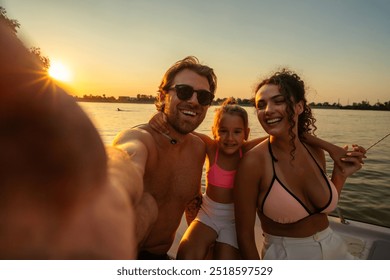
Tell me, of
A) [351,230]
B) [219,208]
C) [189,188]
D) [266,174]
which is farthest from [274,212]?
[351,230]

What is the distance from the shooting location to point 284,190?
2.31m

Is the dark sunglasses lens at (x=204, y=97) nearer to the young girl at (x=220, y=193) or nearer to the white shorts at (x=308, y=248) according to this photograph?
the young girl at (x=220, y=193)

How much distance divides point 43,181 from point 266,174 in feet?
6.74

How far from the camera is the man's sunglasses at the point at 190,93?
9.18 feet

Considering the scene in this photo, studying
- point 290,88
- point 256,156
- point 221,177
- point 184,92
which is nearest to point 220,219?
point 221,177

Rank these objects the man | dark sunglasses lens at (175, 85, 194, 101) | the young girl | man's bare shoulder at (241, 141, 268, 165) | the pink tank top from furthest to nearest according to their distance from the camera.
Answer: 1. the pink tank top
2. dark sunglasses lens at (175, 85, 194, 101)
3. the young girl
4. man's bare shoulder at (241, 141, 268, 165)
5. the man

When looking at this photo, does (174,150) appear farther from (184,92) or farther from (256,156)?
(256,156)

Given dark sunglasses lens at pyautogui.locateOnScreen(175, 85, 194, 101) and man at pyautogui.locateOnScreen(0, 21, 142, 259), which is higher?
dark sunglasses lens at pyautogui.locateOnScreen(175, 85, 194, 101)

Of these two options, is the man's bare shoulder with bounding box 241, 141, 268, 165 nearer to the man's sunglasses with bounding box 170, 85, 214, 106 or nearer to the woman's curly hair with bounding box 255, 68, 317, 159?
the woman's curly hair with bounding box 255, 68, 317, 159

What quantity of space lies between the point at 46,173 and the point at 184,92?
2321 mm

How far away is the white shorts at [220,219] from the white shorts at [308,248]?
0.39 meters

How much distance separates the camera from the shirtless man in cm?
254

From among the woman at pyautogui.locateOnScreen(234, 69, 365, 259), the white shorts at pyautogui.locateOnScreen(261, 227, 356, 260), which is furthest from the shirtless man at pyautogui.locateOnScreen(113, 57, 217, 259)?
the white shorts at pyautogui.locateOnScreen(261, 227, 356, 260)
